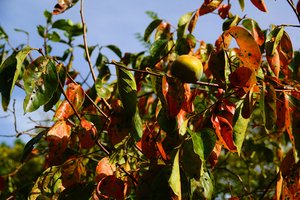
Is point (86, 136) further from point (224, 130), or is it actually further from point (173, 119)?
point (224, 130)

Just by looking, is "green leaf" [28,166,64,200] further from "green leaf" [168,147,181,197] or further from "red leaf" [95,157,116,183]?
"green leaf" [168,147,181,197]

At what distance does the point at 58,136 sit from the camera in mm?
1018

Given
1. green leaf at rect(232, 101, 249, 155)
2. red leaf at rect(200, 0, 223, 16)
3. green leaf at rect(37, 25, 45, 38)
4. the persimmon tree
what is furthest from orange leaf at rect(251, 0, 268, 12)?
green leaf at rect(37, 25, 45, 38)

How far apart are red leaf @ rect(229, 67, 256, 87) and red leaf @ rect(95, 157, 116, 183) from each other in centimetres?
64

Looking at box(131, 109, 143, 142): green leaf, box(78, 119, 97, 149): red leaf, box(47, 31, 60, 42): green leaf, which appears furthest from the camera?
box(47, 31, 60, 42): green leaf

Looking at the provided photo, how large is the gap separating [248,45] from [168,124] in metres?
0.44

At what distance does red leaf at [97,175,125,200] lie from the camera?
2.98ft

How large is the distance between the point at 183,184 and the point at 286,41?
891mm

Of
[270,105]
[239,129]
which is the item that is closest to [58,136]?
[239,129]

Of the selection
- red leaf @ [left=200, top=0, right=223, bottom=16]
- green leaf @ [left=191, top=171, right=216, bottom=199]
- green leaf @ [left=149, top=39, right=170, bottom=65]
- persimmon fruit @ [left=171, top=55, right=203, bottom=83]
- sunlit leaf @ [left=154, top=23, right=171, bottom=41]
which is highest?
red leaf @ [left=200, top=0, right=223, bottom=16]

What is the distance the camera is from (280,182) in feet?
2.97

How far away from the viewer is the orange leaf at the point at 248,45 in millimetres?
898

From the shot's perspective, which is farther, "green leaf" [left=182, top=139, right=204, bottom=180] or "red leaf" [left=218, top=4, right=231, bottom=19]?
"red leaf" [left=218, top=4, right=231, bottom=19]

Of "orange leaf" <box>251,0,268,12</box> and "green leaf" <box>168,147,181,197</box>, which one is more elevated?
"orange leaf" <box>251,0,268,12</box>
